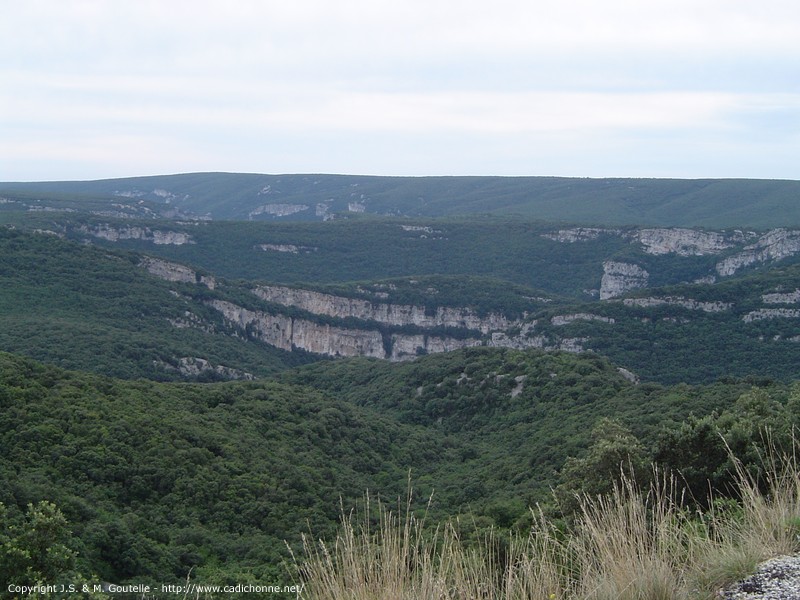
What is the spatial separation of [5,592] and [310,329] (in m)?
110

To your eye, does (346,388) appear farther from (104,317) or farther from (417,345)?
(417,345)

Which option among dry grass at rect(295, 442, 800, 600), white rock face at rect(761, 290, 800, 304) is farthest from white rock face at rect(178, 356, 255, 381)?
dry grass at rect(295, 442, 800, 600)

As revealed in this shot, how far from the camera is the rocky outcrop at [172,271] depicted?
109562 millimetres

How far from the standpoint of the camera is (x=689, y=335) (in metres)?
91.4

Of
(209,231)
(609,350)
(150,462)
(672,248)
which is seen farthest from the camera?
(209,231)

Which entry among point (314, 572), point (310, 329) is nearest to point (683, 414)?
point (314, 572)

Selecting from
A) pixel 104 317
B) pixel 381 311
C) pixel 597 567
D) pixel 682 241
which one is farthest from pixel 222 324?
pixel 597 567

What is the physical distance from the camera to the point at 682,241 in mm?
153000

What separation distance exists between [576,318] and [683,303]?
41.4 ft

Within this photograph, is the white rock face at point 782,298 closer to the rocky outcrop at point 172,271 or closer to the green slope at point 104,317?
the green slope at point 104,317

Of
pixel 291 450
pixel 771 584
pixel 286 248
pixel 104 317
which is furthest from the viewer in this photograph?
pixel 286 248

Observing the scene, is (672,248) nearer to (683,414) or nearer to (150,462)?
(683,414)

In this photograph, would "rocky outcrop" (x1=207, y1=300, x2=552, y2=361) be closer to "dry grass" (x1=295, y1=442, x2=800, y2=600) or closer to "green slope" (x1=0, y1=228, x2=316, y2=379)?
"green slope" (x1=0, y1=228, x2=316, y2=379)

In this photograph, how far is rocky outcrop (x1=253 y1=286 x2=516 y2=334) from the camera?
122688 mm
